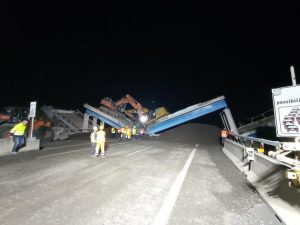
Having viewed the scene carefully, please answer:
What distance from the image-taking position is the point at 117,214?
12.6ft

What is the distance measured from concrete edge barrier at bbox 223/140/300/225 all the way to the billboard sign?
979mm

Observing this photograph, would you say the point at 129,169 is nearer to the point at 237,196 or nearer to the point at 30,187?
the point at 30,187

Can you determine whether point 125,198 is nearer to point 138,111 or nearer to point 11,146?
point 11,146

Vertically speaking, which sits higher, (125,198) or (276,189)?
(276,189)

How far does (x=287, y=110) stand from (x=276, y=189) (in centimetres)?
183

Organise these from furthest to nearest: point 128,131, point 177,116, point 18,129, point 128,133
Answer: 1. point 128,133
2. point 128,131
3. point 177,116
4. point 18,129

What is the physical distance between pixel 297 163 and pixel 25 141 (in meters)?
13.1

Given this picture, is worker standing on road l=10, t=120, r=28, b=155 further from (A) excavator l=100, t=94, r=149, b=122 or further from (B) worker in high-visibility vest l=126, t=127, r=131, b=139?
(A) excavator l=100, t=94, r=149, b=122

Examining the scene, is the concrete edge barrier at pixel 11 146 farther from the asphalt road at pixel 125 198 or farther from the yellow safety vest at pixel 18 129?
the asphalt road at pixel 125 198

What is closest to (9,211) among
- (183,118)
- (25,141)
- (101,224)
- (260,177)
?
(101,224)

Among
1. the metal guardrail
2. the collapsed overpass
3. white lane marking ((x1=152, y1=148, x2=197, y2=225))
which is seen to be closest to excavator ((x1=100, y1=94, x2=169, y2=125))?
the collapsed overpass

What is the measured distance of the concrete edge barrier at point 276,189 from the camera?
3.74 meters

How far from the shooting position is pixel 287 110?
411 cm

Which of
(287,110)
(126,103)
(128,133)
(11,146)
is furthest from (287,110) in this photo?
(126,103)
